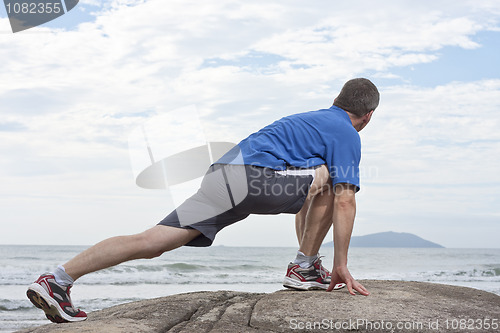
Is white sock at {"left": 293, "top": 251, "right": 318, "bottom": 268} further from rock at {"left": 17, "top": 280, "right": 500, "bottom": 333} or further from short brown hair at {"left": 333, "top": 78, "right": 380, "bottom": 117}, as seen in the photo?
short brown hair at {"left": 333, "top": 78, "right": 380, "bottom": 117}

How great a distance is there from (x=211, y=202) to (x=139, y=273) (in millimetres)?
11643

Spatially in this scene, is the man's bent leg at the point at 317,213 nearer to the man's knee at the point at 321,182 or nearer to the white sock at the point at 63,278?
the man's knee at the point at 321,182

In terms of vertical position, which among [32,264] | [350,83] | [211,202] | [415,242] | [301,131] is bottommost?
[415,242]

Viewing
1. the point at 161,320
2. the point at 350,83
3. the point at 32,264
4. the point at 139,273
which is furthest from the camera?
the point at 32,264

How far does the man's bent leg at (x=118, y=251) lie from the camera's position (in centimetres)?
315

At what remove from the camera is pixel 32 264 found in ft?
71.5

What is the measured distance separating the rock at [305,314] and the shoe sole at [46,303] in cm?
11

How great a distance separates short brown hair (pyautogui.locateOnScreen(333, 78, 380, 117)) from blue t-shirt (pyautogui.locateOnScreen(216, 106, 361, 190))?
0.24 metres

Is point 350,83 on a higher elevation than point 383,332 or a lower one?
higher

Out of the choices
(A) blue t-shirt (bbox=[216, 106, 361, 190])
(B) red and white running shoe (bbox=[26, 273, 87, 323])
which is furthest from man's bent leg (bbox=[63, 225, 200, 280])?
(A) blue t-shirt (bbox=[216, 106, 361, 190])

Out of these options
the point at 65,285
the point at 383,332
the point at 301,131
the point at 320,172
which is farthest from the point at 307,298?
the point at 65,285

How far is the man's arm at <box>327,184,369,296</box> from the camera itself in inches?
137

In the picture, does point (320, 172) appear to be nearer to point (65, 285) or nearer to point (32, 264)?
point (65, 285)

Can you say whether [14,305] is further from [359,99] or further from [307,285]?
[359,99]
